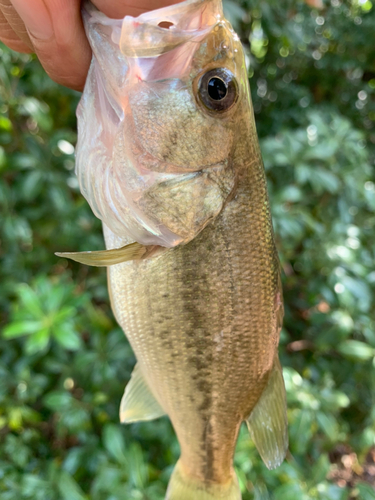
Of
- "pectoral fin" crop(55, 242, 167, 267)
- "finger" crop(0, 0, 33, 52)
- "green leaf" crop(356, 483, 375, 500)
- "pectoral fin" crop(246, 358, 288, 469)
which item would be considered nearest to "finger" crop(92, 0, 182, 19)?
"finger" crop(0, 0, 33, 52)

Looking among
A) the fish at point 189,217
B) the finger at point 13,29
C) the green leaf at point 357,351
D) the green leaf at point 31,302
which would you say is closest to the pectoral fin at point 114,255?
the fish at point 189,217

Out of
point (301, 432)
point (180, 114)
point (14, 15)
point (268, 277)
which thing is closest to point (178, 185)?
point (180, 114)

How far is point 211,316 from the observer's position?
0.52 m

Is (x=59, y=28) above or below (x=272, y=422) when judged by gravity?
above

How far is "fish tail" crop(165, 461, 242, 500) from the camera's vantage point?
66 cm

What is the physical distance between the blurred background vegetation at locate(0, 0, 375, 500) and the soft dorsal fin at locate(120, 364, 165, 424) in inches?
8.0

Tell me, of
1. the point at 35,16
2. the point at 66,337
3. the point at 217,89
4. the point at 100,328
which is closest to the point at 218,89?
the point at 217,89

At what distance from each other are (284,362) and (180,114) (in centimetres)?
114

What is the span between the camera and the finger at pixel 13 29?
0.47m

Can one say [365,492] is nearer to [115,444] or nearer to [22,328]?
[115,444]

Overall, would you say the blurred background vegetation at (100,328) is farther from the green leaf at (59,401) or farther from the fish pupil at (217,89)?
the fish pupil at (217,89)

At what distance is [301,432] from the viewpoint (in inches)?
38.9

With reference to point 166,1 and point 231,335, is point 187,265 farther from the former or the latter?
point 166,1

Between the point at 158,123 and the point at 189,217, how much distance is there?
0.13 m
